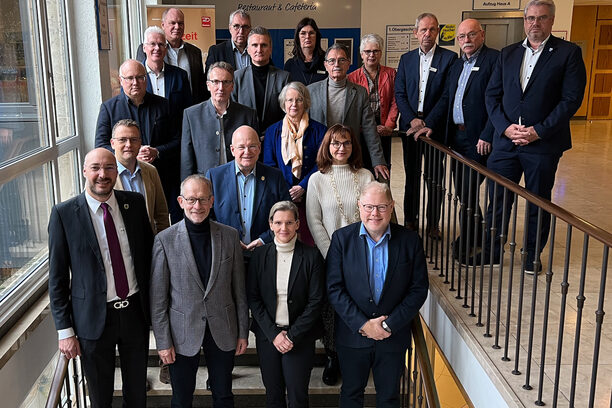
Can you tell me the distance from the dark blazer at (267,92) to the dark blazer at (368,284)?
1479 millimetres

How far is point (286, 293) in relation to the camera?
12.1 feet

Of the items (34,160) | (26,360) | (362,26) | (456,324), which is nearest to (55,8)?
(34,160)

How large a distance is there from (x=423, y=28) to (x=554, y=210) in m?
2.59

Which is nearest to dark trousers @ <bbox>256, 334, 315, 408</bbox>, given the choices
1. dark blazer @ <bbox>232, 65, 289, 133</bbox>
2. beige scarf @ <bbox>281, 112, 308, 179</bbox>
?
beige scarf @ <bbox>281, 112, 308, 179</bbox>

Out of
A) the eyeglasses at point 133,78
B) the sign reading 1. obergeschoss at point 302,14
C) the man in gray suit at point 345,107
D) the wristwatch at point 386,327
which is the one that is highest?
the sign reading 1. obergeschoss at point 302,14

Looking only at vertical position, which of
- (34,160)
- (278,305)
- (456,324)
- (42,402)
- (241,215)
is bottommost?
(42,402)

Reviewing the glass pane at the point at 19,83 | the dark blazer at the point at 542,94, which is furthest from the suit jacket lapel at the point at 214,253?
the dark blazer at the point at 542,94

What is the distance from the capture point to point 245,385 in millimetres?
4531

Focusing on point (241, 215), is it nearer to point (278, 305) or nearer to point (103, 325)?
point (278, 305)

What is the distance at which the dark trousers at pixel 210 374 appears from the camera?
3.67 m

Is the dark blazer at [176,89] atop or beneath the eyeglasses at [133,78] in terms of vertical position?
beneath

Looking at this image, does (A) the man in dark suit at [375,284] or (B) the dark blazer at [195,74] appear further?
(B) the dark blazer at [195,74]

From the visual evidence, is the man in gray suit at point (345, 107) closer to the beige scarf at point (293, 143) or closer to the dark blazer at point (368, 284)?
the beige scarf at point (293, 143)

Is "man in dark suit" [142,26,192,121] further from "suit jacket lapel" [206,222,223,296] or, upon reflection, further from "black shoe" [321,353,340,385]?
"black shoe" [321,353,340,385]
